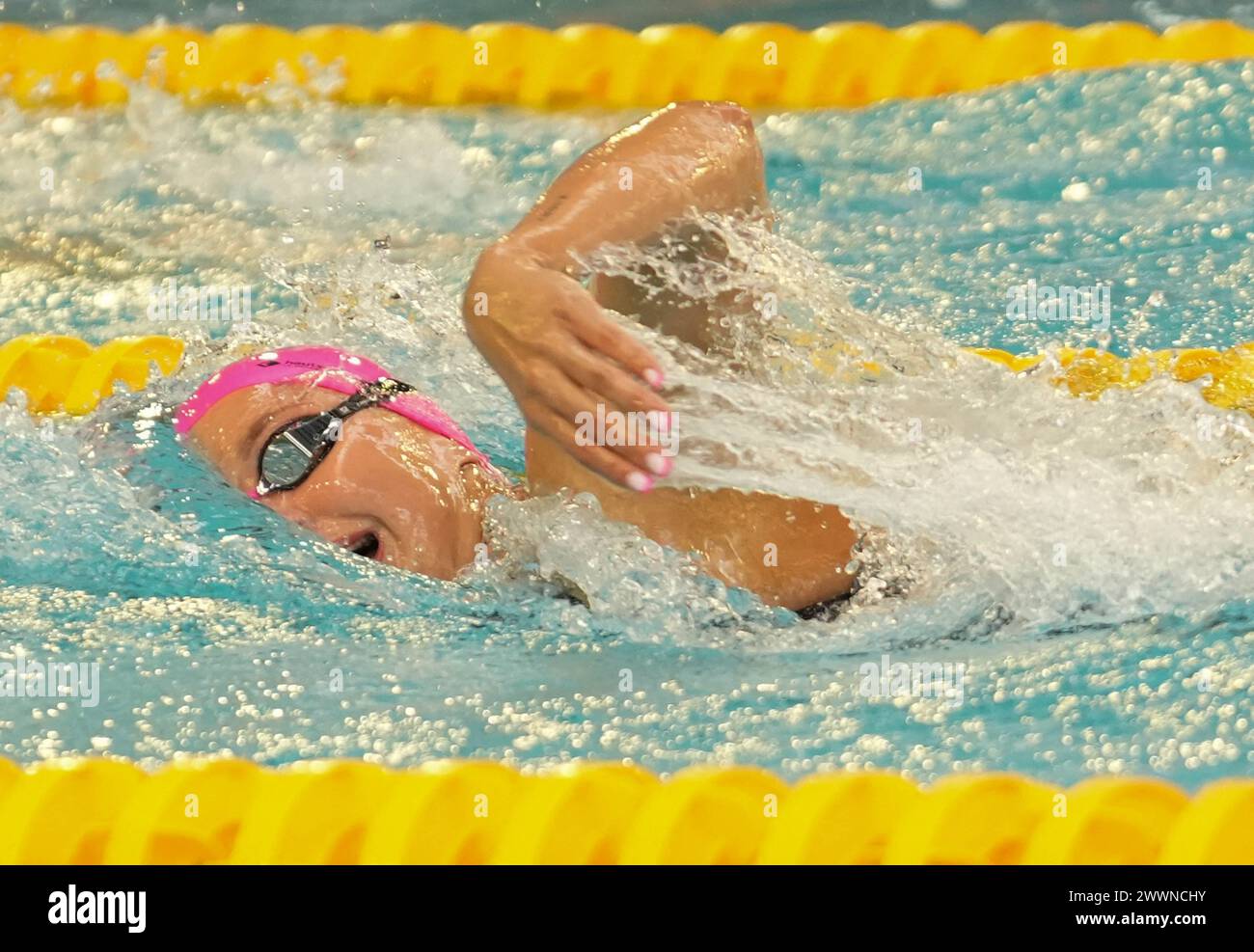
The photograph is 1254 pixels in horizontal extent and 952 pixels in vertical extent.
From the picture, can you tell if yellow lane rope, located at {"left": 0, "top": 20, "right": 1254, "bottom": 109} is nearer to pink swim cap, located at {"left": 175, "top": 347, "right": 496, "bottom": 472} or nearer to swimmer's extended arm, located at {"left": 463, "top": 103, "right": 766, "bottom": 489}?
pink swim cap, located at {"left": 175, "top": 347, "right": 496, "bottom": 472}

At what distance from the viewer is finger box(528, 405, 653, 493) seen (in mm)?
1454

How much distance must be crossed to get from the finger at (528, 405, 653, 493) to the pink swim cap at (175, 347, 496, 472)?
720 millimetres

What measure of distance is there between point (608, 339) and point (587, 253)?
225 millimetres

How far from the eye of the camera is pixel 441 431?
7.14 ft

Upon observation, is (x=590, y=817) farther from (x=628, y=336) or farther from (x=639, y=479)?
(x=628, y=336)

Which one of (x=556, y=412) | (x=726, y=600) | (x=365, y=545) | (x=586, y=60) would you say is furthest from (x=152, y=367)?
(x=586, y=60)

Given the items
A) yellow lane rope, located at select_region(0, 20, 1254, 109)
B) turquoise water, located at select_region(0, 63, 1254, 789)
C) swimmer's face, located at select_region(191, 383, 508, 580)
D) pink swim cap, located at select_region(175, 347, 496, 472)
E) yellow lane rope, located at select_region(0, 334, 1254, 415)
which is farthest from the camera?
yellow lane rope, located at select_region(0, 20, 1254, 109)

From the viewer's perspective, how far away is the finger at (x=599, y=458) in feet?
4.77

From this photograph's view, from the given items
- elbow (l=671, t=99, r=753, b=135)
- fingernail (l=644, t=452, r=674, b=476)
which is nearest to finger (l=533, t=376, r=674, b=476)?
fingernail (l=644, t=452, r=674, b=476)

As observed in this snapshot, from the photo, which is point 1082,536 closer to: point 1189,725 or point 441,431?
point 1189,725

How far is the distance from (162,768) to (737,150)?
909mm

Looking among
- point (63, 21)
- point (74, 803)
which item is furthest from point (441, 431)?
point (63, 21)

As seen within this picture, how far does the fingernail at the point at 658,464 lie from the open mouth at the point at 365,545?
27.3 inches
